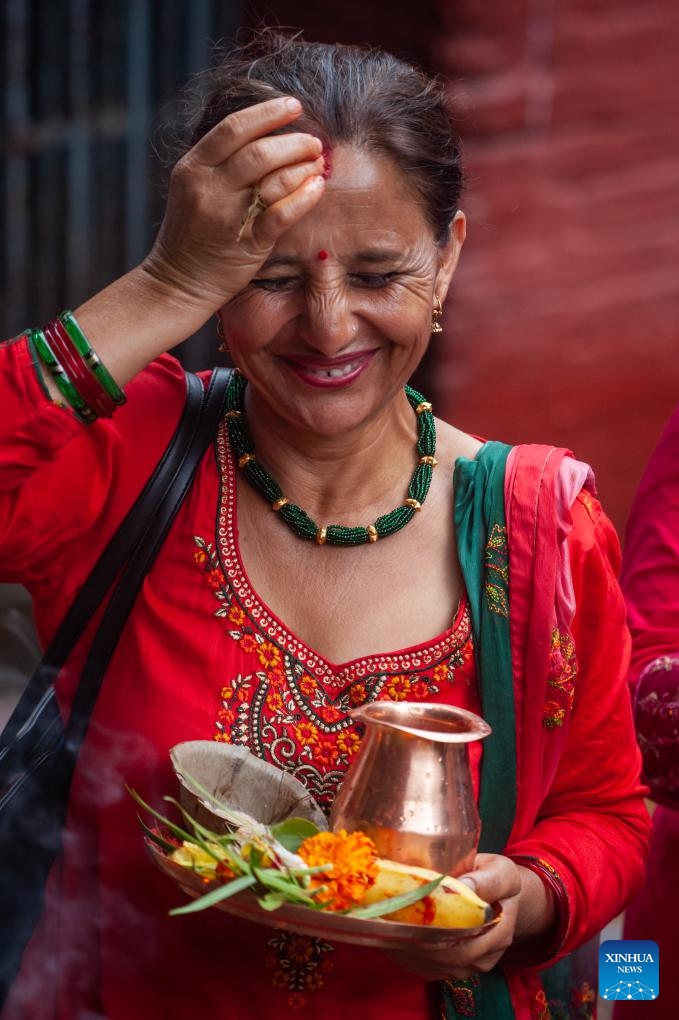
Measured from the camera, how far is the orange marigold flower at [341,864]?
5.37ft

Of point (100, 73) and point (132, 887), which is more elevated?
point (100, 73)

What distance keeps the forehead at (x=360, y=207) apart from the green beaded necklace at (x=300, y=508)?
1.20 ft

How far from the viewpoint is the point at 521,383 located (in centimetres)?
460

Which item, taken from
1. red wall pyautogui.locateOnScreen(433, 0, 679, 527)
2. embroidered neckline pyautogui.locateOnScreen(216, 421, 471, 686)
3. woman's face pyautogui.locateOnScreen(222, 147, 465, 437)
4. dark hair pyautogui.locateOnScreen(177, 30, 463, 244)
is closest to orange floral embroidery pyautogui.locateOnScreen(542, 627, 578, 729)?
embroidered neckline pyautogui.locateOnScreen(216, 421, 471, 686)

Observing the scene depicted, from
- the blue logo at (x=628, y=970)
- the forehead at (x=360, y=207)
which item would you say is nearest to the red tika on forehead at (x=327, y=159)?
the forehead at (x=360, y=207)

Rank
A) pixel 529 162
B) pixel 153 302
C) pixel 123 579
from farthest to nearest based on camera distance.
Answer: pixel 529 162, pixel 123 579, pixel 153 302

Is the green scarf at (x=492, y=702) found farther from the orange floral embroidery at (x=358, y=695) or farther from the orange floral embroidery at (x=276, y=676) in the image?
the orange floral embroidery at (x=276, y=676)

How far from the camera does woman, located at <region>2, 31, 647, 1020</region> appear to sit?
1.98m

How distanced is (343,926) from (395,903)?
7 cm

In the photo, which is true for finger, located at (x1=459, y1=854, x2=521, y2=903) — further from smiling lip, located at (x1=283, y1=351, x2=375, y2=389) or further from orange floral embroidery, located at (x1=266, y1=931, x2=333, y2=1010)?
smiling lip, located at (x1=283, y1=351, x2=375, y2=389)

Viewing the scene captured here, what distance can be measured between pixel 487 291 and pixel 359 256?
8.45 ft

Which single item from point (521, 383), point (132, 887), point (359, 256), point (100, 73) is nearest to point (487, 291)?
point (521, 383)

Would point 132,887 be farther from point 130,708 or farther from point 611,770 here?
point 611,770

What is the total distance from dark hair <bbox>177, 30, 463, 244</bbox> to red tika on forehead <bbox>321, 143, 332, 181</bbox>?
0.01 m
